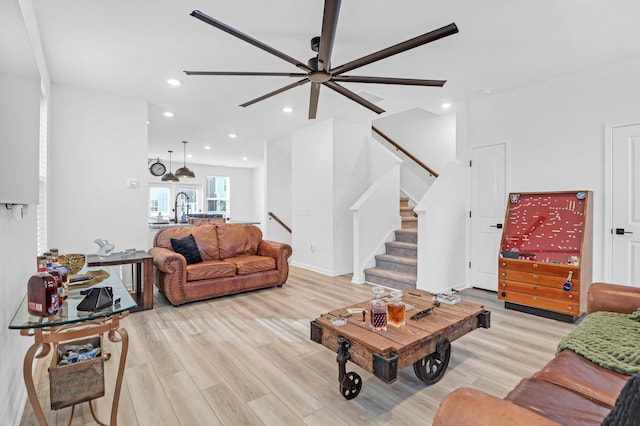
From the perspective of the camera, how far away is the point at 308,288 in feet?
15.5

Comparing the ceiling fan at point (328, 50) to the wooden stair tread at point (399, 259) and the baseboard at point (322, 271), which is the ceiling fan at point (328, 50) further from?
the baseboard at point (322, 271)

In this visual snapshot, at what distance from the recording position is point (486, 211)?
4480 millimetres

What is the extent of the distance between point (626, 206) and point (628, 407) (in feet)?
12.7

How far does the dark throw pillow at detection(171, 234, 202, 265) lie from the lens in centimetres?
422

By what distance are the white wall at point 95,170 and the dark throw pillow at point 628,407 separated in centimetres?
500

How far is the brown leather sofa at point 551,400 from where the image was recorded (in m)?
0.92

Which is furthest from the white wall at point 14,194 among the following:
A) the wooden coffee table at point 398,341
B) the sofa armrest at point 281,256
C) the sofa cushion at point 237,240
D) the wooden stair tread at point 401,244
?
the wooden stair tread at point 401,244

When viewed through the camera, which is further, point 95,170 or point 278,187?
point 278,187

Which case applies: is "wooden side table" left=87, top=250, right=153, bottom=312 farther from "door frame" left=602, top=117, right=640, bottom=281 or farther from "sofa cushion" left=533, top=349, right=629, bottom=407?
"door frame" left=602, top=117, right=640, bottom=281

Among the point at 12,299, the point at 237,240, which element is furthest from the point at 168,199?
the point at 12,299

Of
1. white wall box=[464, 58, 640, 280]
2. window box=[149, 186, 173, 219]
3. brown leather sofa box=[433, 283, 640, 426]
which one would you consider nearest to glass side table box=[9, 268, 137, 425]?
brown leather sofa box=[433, 283, 640, 426]

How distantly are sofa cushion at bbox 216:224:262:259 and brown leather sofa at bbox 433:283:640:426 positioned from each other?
4.01 metres


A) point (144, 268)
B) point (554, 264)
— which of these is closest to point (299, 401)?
point (144, 268)

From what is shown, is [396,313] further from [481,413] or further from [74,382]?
[74,382]
